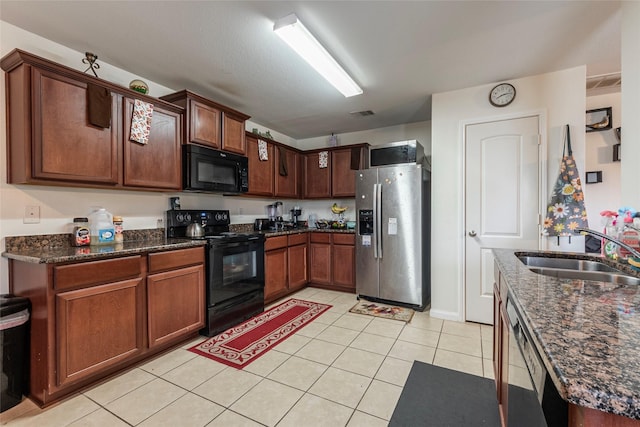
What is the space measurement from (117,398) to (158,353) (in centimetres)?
53

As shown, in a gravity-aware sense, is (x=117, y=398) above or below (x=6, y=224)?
below

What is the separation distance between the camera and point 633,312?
2.61 feet

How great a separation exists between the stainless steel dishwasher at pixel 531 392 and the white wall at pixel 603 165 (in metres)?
3.86

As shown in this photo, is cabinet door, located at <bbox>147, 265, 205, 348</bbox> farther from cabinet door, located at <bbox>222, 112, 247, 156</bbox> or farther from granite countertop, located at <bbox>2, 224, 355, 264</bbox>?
cabinet door, located at <bbox>222, 112, 247, 156</bbox>

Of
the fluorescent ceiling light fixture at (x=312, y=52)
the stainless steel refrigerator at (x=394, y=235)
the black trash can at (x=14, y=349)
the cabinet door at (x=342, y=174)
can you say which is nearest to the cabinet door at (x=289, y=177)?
the cabinet door at (x=342, y=174)

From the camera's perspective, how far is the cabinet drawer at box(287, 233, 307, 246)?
12.7 ft

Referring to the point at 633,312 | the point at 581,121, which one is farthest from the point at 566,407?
the point at 581,121

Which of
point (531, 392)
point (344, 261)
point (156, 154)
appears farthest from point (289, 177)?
point (531, 392)

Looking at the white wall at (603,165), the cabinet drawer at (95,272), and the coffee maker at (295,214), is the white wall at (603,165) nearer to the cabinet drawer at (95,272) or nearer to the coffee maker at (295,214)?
the coffee maker at (295,214)

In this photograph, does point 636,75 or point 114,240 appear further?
point 114,240

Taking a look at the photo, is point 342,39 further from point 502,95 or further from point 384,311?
point 384,311

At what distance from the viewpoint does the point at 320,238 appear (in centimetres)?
420

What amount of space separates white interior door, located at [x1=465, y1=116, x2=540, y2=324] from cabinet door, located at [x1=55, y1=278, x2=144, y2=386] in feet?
10.1

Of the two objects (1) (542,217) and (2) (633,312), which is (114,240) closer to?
(2) (633,312)
